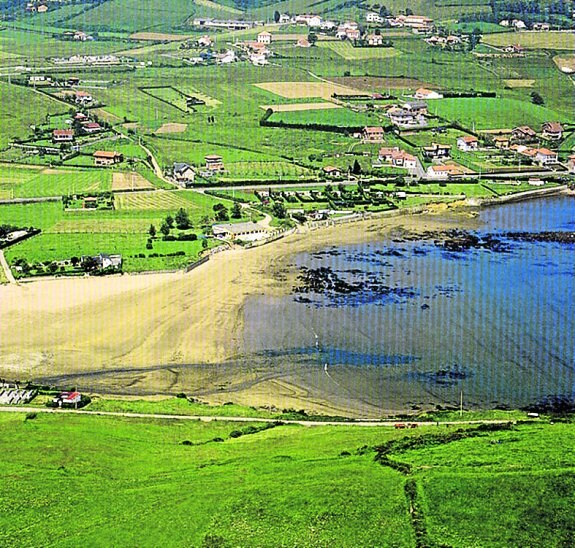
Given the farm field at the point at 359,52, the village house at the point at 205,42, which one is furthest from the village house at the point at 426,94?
the village house at the point at 205,42

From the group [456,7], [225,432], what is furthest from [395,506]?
[456,7]

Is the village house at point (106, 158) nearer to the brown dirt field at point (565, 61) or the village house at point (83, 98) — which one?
the village house at point (83, 98)

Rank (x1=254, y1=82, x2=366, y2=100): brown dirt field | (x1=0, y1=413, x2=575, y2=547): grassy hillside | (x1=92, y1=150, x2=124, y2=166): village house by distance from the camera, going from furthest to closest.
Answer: (x1=254, y1=82, x2=366, y2=100): brown dirt field, (x1=92, y1=150, x2=124, y2=166): village house, (x1=0, y1=413, x2=575, y2=547): grassy hillside

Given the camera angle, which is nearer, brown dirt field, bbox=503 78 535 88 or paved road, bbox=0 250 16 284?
paved road, bbox=0 250 16 284

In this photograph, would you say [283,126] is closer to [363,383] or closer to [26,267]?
[26,267]

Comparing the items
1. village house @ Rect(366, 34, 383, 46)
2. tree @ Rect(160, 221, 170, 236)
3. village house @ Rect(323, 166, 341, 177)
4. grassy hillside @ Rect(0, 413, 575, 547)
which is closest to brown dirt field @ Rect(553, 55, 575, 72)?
village house @ Rect(366, 34, 383, 46)

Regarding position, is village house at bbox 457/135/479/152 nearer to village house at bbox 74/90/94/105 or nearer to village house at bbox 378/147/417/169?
village house at bbox 378/147/417/169
